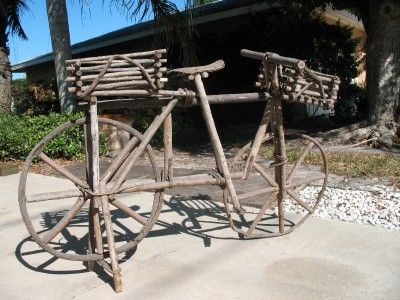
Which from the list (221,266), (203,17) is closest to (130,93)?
(221,266)

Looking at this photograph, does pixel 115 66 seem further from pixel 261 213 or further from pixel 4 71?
pixel 4 71

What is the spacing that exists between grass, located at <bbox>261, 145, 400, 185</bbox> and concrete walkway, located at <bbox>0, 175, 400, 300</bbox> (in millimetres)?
2104

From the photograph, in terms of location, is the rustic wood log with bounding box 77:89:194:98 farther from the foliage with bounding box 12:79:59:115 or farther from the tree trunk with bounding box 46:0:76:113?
the foliage with bounding box 12:79:59:115

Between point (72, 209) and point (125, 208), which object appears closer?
point (72, 209)

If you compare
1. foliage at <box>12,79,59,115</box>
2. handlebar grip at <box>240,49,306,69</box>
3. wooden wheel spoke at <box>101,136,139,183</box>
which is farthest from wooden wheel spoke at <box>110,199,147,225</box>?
foliage at <box>12,79,59,115</box>

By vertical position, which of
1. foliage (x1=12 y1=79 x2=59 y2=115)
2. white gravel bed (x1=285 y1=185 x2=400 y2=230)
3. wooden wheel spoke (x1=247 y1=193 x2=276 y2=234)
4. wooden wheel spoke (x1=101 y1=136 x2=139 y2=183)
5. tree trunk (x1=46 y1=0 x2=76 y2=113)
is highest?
tree trunk (x1=46 y1=0 x2=76 y2=113)

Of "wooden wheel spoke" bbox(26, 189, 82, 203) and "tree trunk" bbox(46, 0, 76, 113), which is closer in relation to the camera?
"wooden wheel spoke" bbox(26, 189, 82, 203)

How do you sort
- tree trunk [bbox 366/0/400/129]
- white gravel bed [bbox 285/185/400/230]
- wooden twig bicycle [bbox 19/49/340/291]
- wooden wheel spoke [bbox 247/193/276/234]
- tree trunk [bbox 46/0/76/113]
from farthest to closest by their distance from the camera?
tree trunk [bbox 46/0/76/113] < tree trunk [bbox 366/0/400/129] < white gravel bed [bbox 285/185/400/230] < wooden wheel spoke [bbox 247/193/276/234] < wooden twig bicycle [bbox 19/49/340/291]

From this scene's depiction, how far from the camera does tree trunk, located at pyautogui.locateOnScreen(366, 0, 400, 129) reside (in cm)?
786

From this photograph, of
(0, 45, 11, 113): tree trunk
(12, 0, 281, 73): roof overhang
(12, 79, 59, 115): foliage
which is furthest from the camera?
(12, 79, 59, 115): foliage

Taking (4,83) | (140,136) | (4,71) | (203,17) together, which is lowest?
(140,136)

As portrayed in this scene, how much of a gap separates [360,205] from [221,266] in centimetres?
201

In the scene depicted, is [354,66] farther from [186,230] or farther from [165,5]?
[186,230]

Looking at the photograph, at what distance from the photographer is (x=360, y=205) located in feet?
14.9
